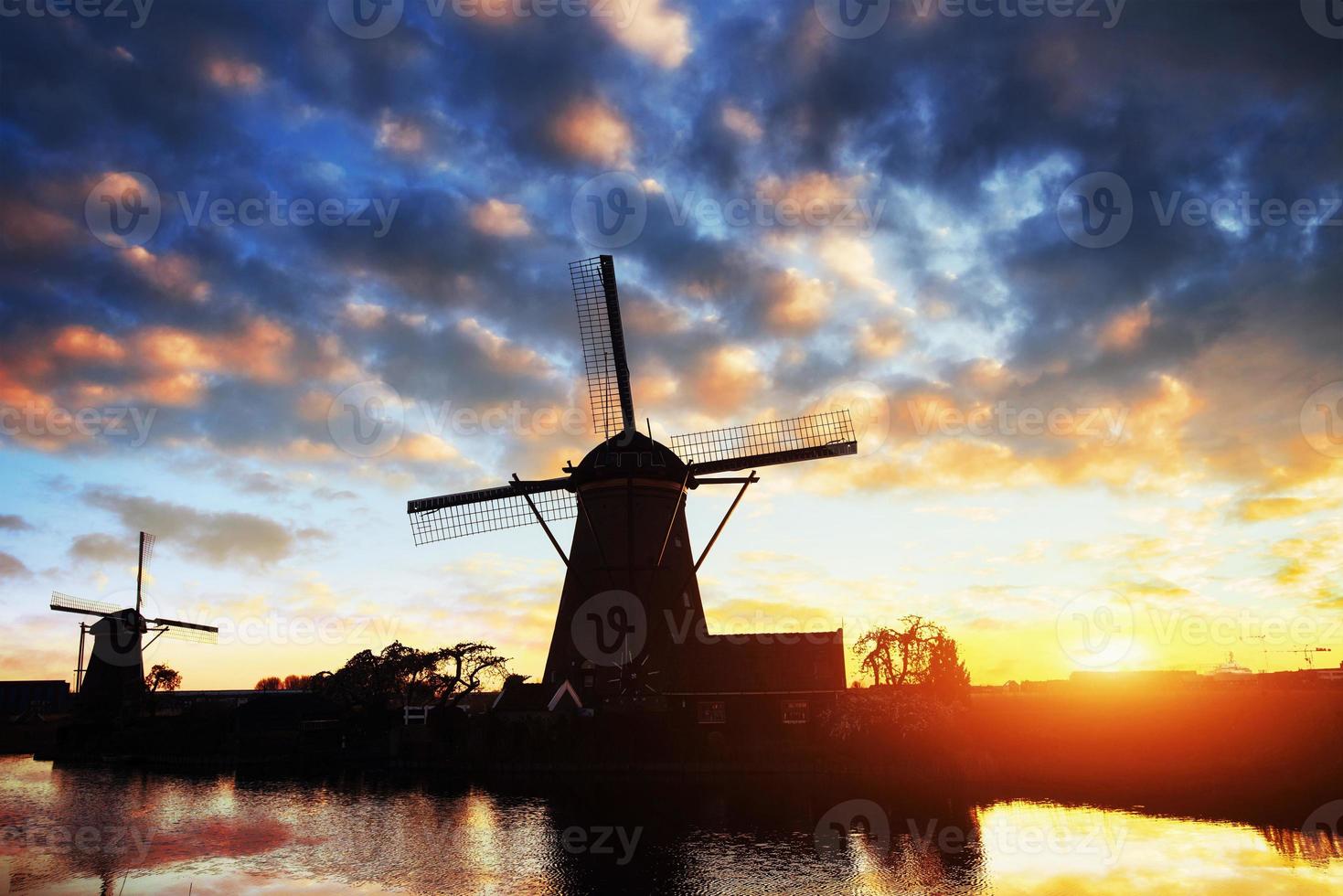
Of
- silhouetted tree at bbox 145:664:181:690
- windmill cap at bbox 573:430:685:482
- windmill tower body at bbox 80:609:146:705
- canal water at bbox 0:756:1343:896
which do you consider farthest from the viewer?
silhouetted tree at bbox 145:664:181:690

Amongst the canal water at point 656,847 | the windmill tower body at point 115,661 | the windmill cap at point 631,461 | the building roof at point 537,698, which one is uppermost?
the windmill cap at point 631,461

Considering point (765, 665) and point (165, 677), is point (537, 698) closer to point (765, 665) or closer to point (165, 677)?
point (765, 665)

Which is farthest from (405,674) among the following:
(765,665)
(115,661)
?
(765,665)

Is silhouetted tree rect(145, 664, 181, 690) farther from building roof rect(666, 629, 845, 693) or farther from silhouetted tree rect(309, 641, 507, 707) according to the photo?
building roof rect(666, 629, 845, 693)

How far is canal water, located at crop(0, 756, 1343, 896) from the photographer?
2106cm

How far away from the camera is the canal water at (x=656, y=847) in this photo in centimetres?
2106

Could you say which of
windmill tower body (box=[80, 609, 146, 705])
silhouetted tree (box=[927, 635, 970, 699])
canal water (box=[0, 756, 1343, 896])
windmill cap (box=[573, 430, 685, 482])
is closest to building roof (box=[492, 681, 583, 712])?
canal water (box=[0, 756, 1343, 896])

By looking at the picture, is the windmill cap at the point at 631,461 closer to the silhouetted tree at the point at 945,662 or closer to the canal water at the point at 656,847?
the canal water at the point at 656,847

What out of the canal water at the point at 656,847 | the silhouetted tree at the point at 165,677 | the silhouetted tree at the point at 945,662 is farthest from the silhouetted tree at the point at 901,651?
the silhouetted tree at the point at 165,677

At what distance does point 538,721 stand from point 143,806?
54.2 ft

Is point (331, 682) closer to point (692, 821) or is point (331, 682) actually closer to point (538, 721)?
point (538, 721)

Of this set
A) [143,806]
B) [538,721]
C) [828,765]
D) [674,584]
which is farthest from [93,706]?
[828,765]

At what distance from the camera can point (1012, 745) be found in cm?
3938

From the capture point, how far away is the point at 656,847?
24.5m
